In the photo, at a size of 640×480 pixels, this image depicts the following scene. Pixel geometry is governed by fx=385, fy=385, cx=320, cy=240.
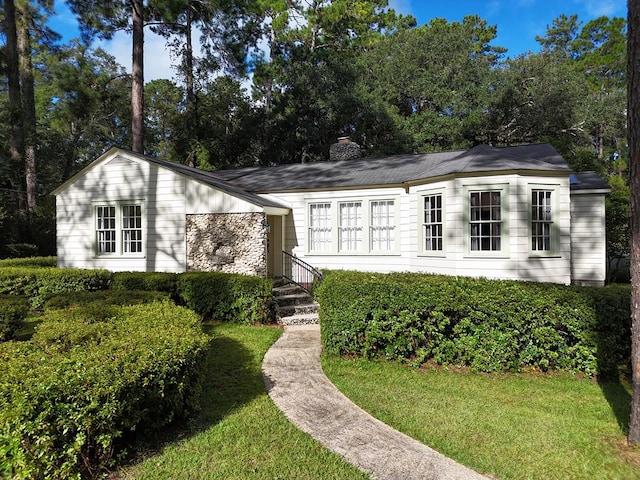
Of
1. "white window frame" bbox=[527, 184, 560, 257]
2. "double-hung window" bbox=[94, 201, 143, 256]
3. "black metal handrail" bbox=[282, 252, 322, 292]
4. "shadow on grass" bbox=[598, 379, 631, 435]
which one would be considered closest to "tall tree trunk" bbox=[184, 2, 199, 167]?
"double-hung window" bbox=[94, 201, 143, 256]

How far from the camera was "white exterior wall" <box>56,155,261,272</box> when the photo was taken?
11.0 meters

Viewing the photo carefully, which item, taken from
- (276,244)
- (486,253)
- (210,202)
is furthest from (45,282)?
(486,253)

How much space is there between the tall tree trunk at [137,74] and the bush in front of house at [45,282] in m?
7.63

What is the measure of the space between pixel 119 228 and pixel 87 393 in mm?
9885

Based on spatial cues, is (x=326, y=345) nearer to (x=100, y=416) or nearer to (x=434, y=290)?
(x=434, y=290)

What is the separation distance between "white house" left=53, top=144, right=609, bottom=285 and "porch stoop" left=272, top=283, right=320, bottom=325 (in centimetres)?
90

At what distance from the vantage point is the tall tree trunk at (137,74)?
16062 millimetres

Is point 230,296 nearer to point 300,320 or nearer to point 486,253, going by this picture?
point 300,320

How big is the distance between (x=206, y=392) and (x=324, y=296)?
8.04 ft

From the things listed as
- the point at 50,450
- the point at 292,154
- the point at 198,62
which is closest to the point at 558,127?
the point at 292,154

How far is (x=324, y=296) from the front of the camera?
6586 mm

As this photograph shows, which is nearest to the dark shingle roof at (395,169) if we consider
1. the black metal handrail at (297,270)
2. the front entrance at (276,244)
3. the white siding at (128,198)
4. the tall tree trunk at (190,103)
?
the front entrance at (276,244)

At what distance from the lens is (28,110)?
62.6 ft

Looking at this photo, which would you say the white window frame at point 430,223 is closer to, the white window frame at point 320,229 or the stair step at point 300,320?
the white window frame at point 320,229
